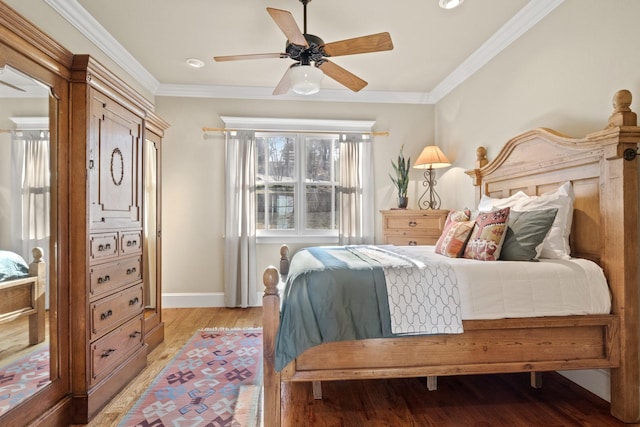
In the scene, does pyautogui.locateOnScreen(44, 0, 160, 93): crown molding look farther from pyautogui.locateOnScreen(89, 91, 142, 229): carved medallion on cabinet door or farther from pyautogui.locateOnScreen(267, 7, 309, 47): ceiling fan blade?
pyautogui.locateOnScreen(267, 7, 309, 47): ceiling fan blade

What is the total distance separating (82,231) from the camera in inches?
73.1

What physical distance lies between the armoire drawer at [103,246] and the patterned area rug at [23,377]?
507 millimetres

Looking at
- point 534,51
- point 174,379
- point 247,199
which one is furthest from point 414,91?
point 174,379

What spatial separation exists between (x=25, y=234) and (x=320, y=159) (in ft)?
10.4

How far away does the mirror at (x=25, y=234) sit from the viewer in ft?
4.82

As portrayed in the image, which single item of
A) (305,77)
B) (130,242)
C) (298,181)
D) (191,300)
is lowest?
(191,300)

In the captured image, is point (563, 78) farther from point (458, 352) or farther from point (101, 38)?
point (101, 38)

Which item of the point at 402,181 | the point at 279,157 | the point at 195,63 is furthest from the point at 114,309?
the point at 402,181

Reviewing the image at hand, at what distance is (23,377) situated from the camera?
1541mm

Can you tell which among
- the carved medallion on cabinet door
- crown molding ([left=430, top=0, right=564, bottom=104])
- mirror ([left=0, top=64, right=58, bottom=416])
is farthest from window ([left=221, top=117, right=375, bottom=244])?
mirror ([left=0, top=64, right=58, bottom=416])

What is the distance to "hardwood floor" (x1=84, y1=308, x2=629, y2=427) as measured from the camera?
1.79 meters

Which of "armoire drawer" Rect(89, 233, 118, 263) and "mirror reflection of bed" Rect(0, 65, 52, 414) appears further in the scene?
"armoire drawer" Rect(89, 233, 118, 263)

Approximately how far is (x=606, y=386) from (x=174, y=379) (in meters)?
2.68

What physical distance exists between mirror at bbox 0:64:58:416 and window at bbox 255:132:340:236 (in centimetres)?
261
